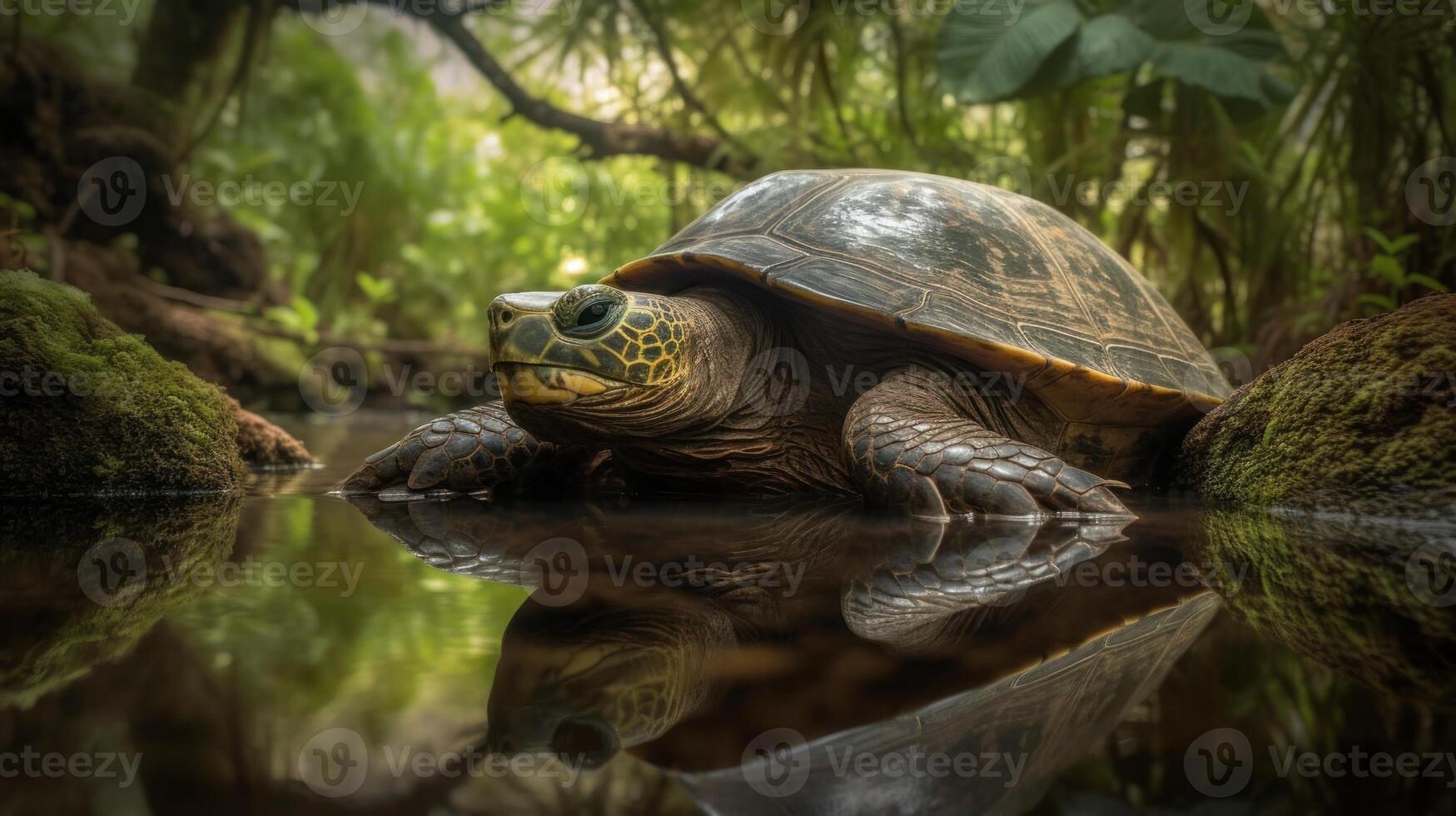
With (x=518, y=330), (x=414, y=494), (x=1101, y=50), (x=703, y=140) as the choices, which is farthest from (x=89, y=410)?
(x=703, y=140)

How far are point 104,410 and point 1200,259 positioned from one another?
7.20 m

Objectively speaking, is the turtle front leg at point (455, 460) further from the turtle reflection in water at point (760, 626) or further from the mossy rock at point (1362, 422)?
the mossy rock at point (1362, 422)

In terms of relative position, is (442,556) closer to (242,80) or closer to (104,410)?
(104,410)

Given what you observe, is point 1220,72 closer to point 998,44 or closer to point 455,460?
point 998,44

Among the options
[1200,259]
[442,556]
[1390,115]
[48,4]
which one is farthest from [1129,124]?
[48,4]

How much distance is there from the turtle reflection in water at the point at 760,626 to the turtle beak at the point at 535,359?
0.52 meters

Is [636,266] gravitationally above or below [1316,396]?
above

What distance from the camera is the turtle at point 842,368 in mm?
2488

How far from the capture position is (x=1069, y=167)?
6820 mm

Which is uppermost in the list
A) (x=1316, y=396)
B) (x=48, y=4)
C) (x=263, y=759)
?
(x=48, y=4)

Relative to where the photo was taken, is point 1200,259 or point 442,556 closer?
point 442,556

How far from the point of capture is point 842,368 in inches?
121

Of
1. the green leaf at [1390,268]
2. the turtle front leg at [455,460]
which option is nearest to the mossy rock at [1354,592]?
the turtle front leg at [455,460]

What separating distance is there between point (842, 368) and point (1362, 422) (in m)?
1.54
